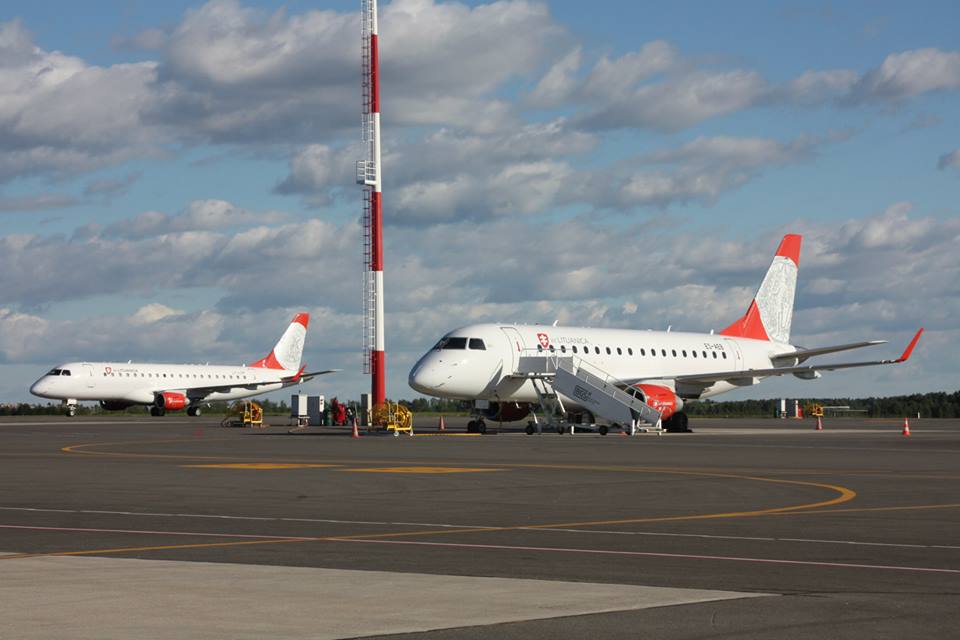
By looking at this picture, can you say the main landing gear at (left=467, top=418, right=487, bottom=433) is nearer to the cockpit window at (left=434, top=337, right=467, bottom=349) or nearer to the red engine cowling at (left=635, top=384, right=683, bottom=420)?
the cockpit window at (left=434, top=337, right=467, bottom=349)

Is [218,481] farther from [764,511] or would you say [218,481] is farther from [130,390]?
[130,390]

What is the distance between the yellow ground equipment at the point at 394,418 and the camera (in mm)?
53406

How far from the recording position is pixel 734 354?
2660 inches

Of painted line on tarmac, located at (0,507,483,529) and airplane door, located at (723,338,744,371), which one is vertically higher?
airplane door, located at (723,338,744,371)

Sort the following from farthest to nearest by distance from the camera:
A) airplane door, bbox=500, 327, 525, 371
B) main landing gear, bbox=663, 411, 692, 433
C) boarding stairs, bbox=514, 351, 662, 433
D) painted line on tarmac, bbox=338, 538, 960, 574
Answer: main landing gear, bbox=663, 411, 692, 433 → airplane door, bbox=500, 327, 525, 371 → boarding stairs, bbox=514, 351, 662, 433 → painted line on tarmac, bbox=338, 538, 960, 574

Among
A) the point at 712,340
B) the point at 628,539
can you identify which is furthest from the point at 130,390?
the point at 628,539

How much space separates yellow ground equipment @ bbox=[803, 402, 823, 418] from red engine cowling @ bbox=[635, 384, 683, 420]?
39.5m

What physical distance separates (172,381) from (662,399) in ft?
174

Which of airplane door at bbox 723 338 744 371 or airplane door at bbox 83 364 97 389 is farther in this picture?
airplane door at bbox 83 364 97 389

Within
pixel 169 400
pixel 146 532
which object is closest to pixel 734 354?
pixel 169 400

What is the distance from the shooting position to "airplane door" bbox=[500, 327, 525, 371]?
53.9 metres

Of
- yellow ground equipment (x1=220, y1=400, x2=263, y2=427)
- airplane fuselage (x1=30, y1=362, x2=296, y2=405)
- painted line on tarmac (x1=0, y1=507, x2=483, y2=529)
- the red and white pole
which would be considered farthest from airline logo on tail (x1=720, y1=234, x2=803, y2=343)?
painted line on tarmac (x1=0, y1=507, x2=483, y2=529)

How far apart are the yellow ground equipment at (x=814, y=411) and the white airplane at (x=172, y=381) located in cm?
4131

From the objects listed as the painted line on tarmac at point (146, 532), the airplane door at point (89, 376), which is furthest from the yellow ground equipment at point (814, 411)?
the painted line on tarmac at point (146, 532)
